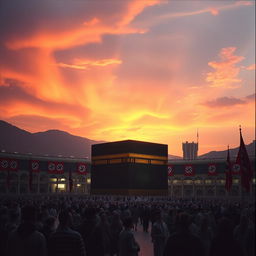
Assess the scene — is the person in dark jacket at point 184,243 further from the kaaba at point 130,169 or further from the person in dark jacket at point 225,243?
the kaaba at point 130,169

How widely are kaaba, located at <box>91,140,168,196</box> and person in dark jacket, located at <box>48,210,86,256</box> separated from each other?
70.5m

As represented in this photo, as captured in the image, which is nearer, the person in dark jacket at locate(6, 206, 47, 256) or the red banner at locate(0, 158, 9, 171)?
the person in dark jacket at locate(6, 206, 47, 256)

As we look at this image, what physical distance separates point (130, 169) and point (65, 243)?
7219cm

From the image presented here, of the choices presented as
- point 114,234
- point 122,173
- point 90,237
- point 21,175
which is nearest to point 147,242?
point 114,234

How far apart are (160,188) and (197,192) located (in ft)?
89.5

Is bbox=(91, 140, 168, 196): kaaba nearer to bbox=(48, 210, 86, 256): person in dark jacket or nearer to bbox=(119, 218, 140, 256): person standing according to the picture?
bbox=(119, 218, 140, 256): person standing

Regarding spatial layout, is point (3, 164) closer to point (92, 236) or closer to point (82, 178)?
point (82, 178)

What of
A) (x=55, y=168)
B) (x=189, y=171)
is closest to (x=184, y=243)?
(x=55, y=168)

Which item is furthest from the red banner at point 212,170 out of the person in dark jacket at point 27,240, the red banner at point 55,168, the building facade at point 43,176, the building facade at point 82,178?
the person in dark jacket at point 27,240

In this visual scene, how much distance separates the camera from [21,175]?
321ft

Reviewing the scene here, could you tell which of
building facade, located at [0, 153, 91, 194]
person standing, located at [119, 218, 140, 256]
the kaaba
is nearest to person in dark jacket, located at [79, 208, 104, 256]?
person standing, located at [119, 218, 140, 256]

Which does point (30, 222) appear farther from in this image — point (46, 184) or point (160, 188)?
point (46, 184)

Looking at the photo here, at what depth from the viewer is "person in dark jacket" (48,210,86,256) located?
608 centimetres

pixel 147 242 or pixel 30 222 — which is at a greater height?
pixel 30 222
